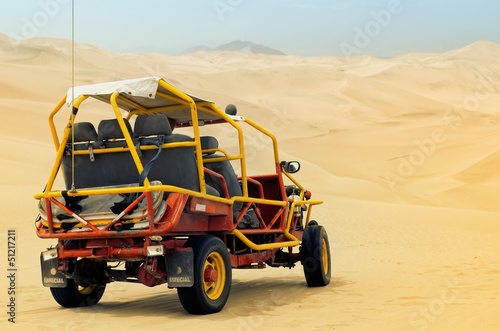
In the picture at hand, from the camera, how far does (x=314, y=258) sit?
9.83 metres

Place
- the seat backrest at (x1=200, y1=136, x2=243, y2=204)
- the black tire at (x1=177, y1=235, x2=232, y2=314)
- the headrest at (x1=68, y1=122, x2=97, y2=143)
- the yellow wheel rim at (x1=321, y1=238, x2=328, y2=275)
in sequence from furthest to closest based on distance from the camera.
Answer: the yellow wheel rim at (x1=321, y1=238, x2=328, y2=275), the seat backrest at (x1=200, y1=136, x2=243, y2=204), the headrest at (x1=68, y1=122, x2=97, y2=143), the black tire at (x1=177, y1=235, x2=232, y2=314)

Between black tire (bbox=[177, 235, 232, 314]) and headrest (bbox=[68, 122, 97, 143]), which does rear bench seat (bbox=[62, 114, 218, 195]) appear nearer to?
headrest (bbox=[68, 122, 97, 143])

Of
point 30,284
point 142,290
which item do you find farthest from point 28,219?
point 142,290

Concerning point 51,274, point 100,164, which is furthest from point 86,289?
point 100,164

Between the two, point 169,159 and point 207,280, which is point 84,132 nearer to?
point 169,159

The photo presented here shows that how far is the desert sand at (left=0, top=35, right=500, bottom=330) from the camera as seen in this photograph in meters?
7.27

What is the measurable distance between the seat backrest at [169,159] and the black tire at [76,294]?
185cm

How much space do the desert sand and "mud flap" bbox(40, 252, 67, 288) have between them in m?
0.35

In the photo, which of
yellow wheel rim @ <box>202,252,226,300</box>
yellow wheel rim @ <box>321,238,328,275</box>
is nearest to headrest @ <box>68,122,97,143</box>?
yellow wheel rim @ <box>202,252,226,300</box>

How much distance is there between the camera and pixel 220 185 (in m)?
8.17

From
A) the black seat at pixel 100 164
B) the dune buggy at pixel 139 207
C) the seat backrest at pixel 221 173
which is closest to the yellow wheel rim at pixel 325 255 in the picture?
the dune buggy at pixel 139 207

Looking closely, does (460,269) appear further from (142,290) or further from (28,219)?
(28,219)

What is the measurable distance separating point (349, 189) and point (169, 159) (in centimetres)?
2285

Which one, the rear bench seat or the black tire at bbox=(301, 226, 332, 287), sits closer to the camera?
the rear bench seat
